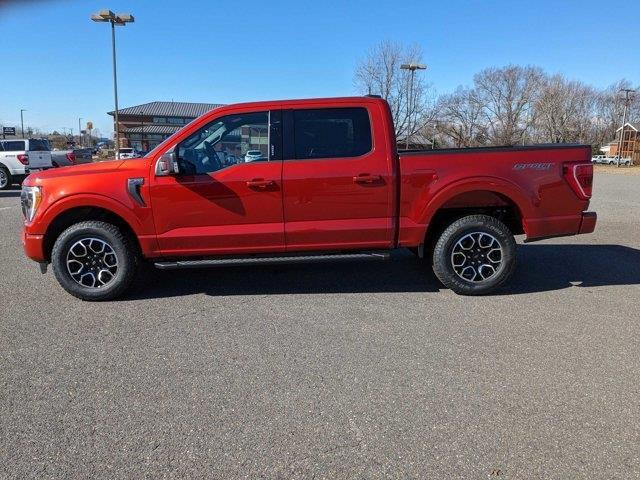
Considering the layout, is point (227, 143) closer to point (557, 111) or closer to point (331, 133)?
point (331, 133)

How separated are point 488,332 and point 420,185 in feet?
5.29

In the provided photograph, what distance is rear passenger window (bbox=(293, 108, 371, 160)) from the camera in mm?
4902

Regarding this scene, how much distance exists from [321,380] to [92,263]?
293 centimetres

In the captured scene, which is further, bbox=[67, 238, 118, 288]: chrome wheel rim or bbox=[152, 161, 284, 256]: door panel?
bbox=[67, 238, 118, 288]: chrome wheel rim

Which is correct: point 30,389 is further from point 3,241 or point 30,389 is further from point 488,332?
point 3,241

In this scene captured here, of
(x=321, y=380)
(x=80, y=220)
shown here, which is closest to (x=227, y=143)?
(x=80, y=220)

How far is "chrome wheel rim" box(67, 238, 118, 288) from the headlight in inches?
20.9

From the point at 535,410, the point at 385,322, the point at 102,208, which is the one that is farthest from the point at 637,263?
the point at 102,208

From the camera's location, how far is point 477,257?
5.12m

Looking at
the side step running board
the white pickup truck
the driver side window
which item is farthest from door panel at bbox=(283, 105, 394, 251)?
the white pickup truck

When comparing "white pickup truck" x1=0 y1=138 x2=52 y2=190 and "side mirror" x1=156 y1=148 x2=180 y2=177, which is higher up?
"white pickup truck" x1=0 y1=138 x2=52 y2=190

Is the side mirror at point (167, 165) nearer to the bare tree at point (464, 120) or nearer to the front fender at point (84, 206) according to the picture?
the front fender at point (84, 206)

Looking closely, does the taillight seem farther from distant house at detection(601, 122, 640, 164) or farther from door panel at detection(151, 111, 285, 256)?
distant house at detection(601, 122, 640, 164)

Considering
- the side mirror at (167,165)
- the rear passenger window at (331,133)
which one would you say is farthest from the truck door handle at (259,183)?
the side mirror at (167,165)
